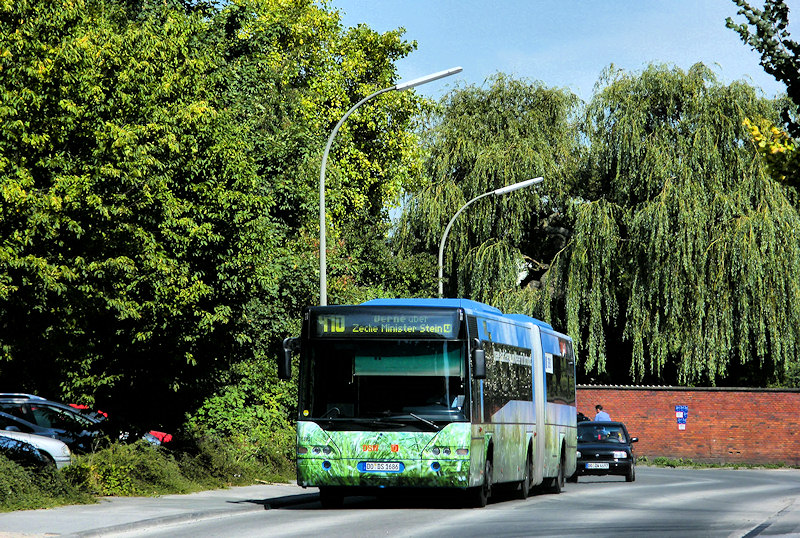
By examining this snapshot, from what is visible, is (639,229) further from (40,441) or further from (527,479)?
(40,441)

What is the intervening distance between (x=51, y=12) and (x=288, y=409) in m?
11.4

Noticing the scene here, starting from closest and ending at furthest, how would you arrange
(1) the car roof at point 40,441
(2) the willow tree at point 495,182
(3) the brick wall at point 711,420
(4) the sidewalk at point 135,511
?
(4) the sidewalk at point 135,511, (1) the car roof at point 40,441, (3) the brick wall at point 711,420, (2) the willow tree at point 495,182

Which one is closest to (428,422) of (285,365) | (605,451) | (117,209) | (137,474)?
(285,365)

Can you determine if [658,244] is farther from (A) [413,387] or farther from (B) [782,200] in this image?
(A) [413,387]

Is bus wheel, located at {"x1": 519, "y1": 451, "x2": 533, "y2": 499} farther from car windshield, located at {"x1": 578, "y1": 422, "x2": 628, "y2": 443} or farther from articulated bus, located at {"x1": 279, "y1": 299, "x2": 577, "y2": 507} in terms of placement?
car windshield, located at {"x1": 578, "y1": 422, "x2": 628, "y2": 443}

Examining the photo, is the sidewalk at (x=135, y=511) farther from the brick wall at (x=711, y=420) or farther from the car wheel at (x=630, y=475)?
the brick wall at (x=711, y=420)

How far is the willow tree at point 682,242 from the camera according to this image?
3625cm

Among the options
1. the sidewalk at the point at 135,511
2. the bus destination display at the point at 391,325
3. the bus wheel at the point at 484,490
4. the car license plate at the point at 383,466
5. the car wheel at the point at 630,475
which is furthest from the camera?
the car wheel at the point at 630,475

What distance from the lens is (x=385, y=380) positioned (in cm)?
1731

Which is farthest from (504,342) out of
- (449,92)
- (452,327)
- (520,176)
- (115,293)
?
(449,92)

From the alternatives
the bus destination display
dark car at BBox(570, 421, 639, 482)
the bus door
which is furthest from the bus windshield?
dark car at BBox(570, 421, 639, 482)

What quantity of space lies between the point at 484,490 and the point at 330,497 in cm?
231

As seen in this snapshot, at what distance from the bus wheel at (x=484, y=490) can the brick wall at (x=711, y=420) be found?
2194cm

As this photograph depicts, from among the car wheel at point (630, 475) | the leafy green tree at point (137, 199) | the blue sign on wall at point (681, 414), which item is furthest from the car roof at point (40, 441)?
the blue sign on wall at point (681, 414)
